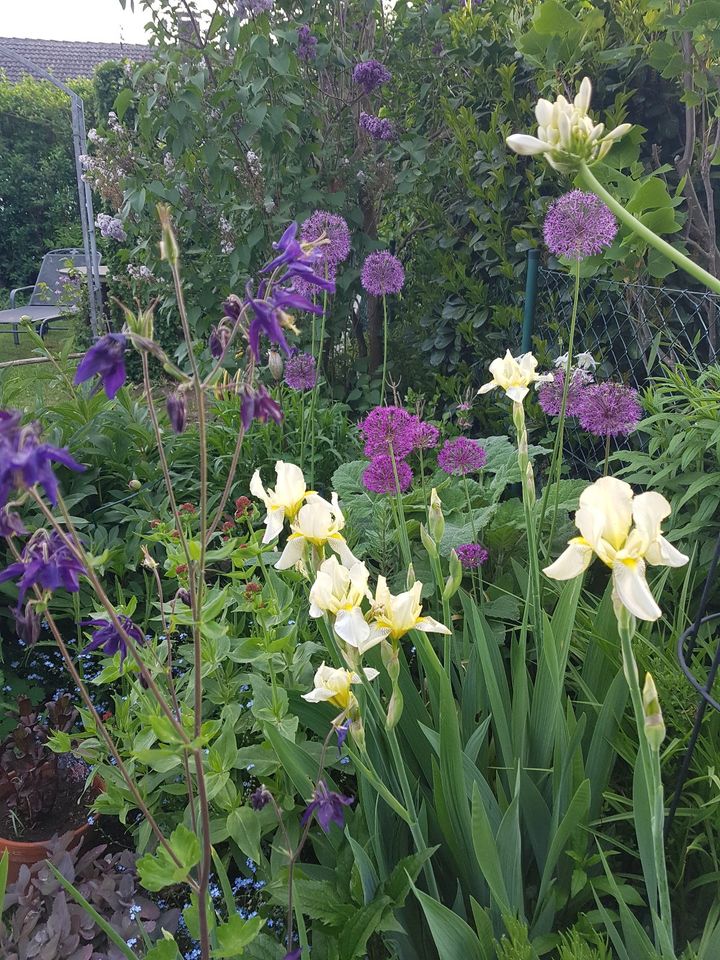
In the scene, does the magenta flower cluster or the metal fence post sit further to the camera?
the metal fence post

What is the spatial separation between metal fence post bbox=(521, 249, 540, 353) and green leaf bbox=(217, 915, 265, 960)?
2.43 metres

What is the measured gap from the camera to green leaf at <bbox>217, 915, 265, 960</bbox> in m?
0.95

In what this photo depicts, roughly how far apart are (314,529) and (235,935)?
0.52 meters

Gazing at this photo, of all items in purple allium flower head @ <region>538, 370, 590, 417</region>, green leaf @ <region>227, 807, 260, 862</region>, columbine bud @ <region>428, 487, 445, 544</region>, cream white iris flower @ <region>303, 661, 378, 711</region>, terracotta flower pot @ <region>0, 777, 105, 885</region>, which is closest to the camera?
cream white iris flower @ <region>303, 661, 378, 711</region>

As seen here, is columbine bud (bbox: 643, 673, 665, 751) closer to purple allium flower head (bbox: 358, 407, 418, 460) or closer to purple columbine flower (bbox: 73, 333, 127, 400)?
purple columbine flower (bbox: 73, 333, 127, 400)

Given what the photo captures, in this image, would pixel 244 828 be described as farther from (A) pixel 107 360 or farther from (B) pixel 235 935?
(A) pixel 107 360

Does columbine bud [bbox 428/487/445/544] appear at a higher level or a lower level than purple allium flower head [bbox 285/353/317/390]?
higher

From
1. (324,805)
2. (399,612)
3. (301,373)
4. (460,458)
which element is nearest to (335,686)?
(399,612)

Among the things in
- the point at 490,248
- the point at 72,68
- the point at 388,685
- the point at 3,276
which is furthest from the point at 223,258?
the point at 72,68

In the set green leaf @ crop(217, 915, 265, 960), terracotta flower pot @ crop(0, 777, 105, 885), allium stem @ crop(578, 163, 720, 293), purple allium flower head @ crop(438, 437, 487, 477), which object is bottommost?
terracotta flower pot @ crop(0, 777, 105, 885)

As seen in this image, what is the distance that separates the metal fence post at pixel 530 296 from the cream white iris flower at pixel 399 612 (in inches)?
88.0

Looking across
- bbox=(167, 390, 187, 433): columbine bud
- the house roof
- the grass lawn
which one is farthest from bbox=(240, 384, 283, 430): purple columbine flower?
the house roof

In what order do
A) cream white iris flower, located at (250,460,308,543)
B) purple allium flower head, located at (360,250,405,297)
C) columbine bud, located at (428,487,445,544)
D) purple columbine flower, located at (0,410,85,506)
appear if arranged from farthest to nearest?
purple allium flower head, located at (360,250,405,297), columbine bud, located at (428,487,445,544), cream white iris flower, located at (250,460,308,543), purple columbine flower, located at (0,410,85,506)

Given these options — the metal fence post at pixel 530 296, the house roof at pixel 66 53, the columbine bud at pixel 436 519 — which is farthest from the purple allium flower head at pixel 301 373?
the house roof at pixel 66 53
